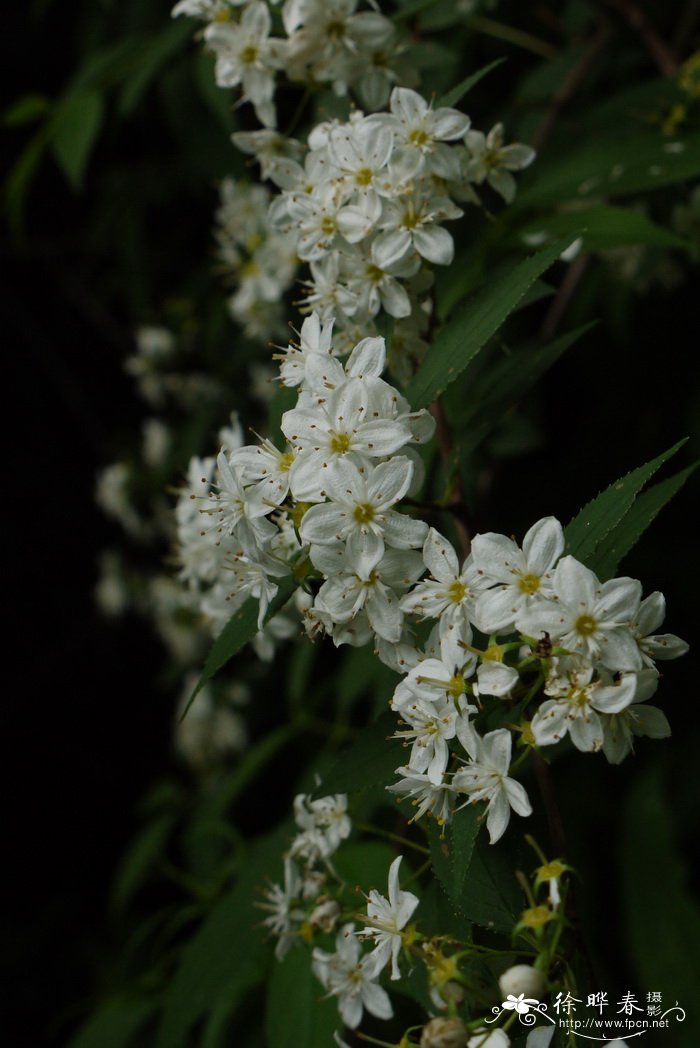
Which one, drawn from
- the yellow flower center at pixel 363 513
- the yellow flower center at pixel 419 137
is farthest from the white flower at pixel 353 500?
the yellow flower center at pixel 419 137

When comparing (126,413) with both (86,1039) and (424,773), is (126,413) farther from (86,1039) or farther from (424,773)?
(424,773)

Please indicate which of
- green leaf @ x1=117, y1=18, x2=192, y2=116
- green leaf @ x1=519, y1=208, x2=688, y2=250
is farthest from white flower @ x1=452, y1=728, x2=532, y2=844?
green leaf @ x1=117, y1=18, x2=192, y2=116

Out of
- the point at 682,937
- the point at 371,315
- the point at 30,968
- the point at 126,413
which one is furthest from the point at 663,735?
the point at 126,413

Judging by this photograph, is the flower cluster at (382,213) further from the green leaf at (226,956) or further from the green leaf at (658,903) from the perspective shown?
the green leaf at (658,903)

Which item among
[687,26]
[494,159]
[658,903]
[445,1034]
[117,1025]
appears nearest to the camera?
[445,1034]

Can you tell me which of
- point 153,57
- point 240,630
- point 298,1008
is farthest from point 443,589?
point 153,57

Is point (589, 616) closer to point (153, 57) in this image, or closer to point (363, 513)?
point (363, 513)
